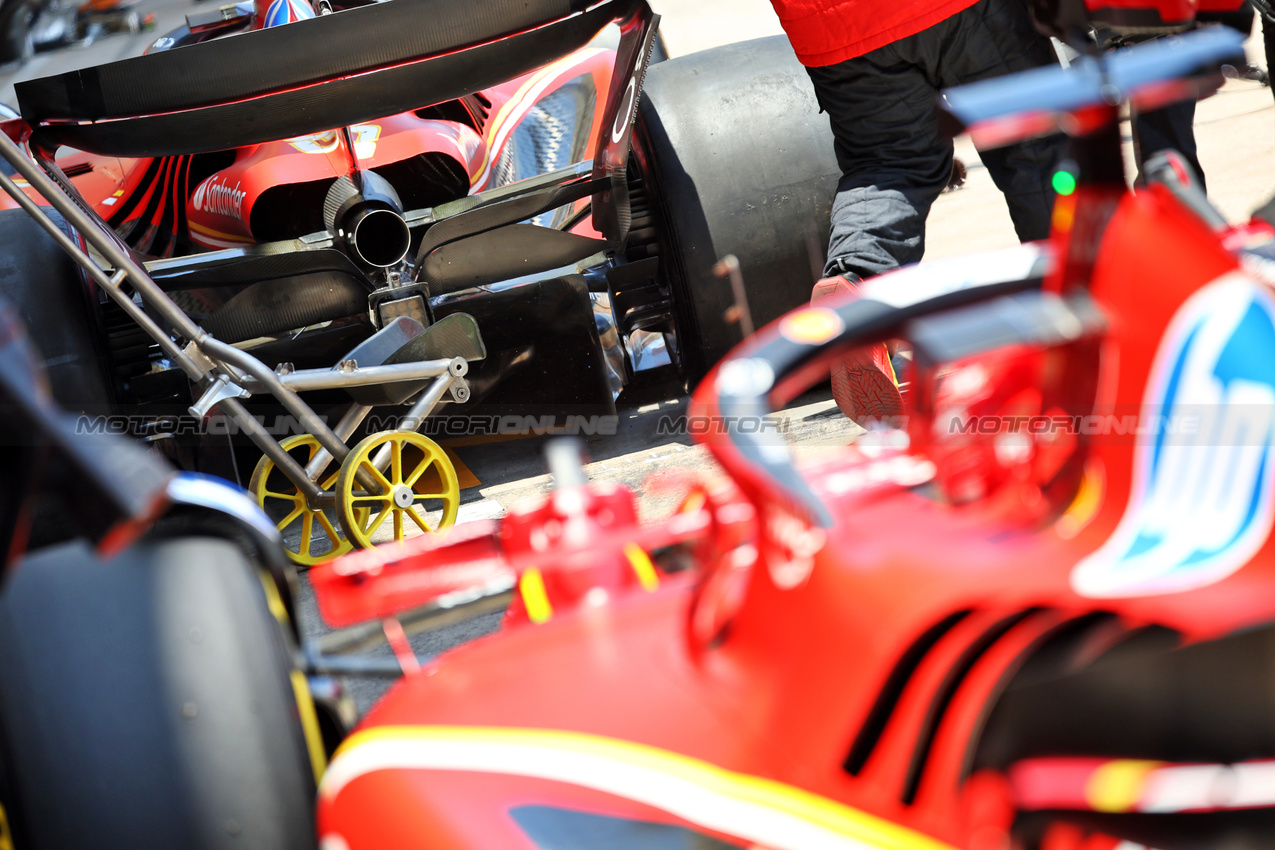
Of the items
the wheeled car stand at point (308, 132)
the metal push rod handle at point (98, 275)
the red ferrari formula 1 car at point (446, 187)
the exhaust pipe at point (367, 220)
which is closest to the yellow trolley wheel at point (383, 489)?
the wheeled car stand at point (308, 132)

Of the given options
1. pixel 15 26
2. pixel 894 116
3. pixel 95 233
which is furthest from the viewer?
pixel 15 26

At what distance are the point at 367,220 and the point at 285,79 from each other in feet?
1.27

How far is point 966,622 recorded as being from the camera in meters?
0.75

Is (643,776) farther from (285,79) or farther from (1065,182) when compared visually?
(285,79)

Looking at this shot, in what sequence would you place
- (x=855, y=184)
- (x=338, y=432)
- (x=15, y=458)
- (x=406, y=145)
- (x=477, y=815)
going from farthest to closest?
1. (x=406, y=145)
2. (x=855, y=184)
3. (x=338, y=432)
4. (x=477, y=815)
5. (x=15, y=458)

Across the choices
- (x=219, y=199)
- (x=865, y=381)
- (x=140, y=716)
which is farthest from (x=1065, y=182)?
(x=219, y=199)

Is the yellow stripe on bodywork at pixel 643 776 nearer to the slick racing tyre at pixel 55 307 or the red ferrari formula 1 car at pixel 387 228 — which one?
the red ferrari formula 1 car at pixel 387 228

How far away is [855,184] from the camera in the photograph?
2.44 meters

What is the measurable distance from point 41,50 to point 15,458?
2.99 metres

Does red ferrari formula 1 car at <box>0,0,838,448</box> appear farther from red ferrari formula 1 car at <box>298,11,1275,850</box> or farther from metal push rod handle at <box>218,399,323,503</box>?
red ferrari formula 1 car at <box>298,11,1275,850</box>

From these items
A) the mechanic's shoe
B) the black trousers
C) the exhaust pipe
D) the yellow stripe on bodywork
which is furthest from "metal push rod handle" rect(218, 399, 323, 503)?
the yellow stripe on bodywork

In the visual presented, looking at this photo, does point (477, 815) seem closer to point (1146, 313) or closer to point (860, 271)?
point (1146, 313)

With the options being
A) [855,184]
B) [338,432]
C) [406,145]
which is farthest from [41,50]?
[855,184]

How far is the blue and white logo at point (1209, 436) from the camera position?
795mm
